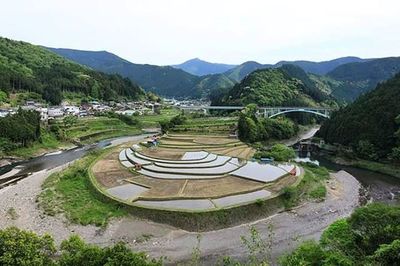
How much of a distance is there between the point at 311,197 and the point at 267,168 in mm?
8726

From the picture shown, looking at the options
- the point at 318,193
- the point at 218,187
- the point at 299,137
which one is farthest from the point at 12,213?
the point at 299,137

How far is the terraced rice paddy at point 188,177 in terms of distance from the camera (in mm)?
31812

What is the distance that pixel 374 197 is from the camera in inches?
1459

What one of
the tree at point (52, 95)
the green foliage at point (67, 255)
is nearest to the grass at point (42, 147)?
the tree at point (52, 95)

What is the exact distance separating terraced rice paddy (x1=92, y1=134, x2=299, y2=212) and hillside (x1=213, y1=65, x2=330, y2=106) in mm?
56352

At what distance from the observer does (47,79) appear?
116 meters

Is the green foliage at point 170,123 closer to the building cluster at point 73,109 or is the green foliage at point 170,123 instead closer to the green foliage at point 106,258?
the building cluster at point 73,109

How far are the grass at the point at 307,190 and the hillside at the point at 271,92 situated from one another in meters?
65.5

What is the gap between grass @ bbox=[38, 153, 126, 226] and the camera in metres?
29.3

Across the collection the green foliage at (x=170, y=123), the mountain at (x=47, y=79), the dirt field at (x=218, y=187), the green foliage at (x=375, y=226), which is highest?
the mountain at (x=47, y=79)

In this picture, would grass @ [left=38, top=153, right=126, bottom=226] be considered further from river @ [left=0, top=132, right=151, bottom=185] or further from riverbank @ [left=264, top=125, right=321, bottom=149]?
riverbank @ [left=264, top=125, right=321, bottom=149]

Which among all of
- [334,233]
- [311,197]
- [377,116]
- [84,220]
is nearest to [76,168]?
[84,220]

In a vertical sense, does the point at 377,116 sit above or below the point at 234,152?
above

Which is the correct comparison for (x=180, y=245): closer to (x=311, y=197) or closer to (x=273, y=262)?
(x=273, y=262)
